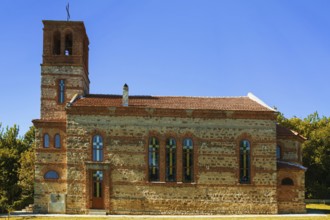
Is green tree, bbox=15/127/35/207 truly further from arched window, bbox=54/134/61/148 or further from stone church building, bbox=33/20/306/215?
stone church building, bbox=33/20/306/215

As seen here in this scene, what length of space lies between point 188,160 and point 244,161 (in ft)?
14.0

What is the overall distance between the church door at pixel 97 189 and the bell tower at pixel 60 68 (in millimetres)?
5811

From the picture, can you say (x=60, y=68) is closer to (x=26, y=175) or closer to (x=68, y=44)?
(x=68, y=44)

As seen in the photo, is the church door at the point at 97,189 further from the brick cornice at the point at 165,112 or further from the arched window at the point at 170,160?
the arched window at the point at 170,160

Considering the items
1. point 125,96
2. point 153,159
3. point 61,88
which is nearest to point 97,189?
point 153,159

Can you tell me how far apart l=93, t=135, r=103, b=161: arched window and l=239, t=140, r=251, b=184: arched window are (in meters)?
10.5

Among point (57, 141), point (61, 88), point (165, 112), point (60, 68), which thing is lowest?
point (57, 141)

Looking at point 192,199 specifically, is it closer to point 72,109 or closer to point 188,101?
point 188,101

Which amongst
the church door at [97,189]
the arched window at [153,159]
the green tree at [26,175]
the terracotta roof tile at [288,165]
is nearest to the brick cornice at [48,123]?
the church door at [97,189]

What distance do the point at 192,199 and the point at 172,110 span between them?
22.3 feet

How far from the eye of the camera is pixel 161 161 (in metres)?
33.6

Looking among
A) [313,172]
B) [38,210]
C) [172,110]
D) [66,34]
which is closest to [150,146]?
[172,110]

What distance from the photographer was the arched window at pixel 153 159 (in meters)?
33.6

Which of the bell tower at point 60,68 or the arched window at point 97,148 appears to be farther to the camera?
the bell tower at point 60,68
